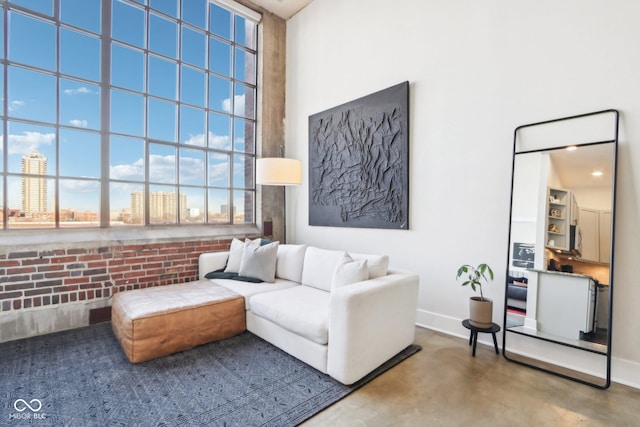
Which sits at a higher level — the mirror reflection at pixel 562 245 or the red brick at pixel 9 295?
the mirror reflection at pixel 562 245

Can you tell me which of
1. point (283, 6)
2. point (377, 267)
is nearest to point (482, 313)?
point (377, 267)

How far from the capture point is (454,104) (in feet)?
8.85

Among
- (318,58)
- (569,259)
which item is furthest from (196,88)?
(569,259)

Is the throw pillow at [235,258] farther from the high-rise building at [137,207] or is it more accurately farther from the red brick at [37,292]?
the red brick at [37,292]

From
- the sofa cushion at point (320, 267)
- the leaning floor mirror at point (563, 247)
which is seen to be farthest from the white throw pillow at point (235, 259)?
the leaning floor mirror at point (563, 247)

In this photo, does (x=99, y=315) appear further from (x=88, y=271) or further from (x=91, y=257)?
(x=91, y=257)

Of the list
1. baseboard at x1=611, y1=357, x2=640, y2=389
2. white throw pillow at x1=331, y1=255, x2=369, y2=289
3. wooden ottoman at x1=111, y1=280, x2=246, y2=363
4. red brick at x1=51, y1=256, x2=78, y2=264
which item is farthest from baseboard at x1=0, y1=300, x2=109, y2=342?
baseboard at x1=611, y1=357, x2=640, y2=389

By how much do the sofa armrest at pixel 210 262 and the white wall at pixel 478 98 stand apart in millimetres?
1351

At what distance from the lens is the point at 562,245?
7.04 feet

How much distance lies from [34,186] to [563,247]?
439cm

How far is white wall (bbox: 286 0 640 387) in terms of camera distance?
1.96 m

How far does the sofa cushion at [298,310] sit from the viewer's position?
2021 mm

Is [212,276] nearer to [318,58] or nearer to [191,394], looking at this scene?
[191,394]

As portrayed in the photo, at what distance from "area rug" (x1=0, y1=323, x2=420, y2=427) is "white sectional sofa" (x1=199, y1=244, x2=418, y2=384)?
0.35ft
